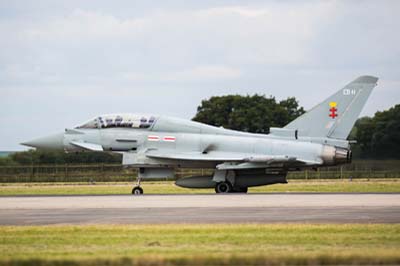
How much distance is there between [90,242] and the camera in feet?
49.4

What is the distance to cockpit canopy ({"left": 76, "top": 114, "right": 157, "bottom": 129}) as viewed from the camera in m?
33.4

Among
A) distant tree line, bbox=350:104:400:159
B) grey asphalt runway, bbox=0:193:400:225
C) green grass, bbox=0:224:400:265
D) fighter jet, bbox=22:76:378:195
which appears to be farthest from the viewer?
distant tree line, bbox=350:104:400:159

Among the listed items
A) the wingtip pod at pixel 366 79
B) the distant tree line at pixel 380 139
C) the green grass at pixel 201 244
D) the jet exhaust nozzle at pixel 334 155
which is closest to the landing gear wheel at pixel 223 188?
the jet exhaust nozzle at pixel 334 155

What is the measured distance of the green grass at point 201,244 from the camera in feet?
40.4

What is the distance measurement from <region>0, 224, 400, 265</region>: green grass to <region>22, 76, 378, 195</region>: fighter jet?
15000 mm

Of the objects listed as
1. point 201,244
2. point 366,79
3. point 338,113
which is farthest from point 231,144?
point 201,244

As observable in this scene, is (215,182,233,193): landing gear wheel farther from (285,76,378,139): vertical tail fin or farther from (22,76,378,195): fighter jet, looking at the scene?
(285,76,378,139): vertical tail fin

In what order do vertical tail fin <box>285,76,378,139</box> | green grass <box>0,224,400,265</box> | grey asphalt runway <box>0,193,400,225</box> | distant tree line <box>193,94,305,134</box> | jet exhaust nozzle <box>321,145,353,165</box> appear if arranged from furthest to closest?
distant tree line <box>193,94,305,134</box> → vertical tail fin <box>285,76,378,139</box> → jet exhaust nozzle <box>321,145,353,165</box> → grey asphalt runway <box>0,193,400,225</box> → green grass <box>0,224,400,265</box>

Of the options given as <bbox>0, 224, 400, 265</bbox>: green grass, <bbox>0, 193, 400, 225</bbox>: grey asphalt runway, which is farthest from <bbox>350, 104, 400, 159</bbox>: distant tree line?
<bbox>0, 224, 400, 265</bbox>: green grass

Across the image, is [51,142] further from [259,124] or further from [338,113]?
[259,124]

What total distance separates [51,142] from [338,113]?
451 inches

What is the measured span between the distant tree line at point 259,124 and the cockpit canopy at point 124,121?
21.4 feet

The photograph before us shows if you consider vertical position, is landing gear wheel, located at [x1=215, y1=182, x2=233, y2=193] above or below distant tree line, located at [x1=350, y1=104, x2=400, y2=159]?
below

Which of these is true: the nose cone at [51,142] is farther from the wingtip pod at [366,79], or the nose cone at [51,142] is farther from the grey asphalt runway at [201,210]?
the wingtip pod at [366,79]
